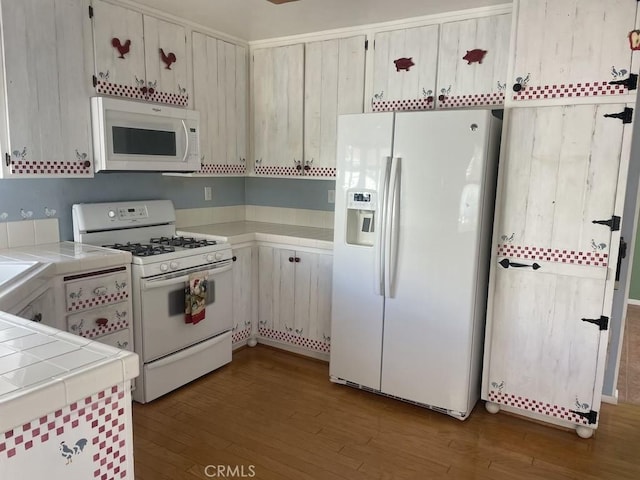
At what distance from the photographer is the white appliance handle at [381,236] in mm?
2846

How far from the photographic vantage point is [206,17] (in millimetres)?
3328

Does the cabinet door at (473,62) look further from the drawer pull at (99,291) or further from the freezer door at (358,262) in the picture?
the drawer pull at (99,291)

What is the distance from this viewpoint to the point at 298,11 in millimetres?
3156

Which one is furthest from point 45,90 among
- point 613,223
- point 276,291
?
point 613,223

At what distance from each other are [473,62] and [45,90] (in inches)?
98.9

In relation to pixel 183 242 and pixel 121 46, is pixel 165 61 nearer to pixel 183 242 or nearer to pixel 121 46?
pixel 121 46

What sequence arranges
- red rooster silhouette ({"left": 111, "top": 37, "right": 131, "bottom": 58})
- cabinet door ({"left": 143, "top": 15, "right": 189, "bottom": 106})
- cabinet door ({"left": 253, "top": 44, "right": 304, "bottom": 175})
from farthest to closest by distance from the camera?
cabinet door ({"left": 253, "top": 44, "right": 304, "bottom": 175})
cabinet door ({"left": 143, "top": 15, "right": 189, "bottom": 106})
red rooster silhouette ({"left": 111, "top": 37, "right": 131, "bottom": 58})

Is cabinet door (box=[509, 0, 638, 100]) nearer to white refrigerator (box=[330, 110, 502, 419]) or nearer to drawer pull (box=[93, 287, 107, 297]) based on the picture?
white refrigerator (box=[330, 110, 502, 419])

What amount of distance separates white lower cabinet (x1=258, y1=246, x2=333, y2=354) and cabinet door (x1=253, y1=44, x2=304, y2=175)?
0.74 metres

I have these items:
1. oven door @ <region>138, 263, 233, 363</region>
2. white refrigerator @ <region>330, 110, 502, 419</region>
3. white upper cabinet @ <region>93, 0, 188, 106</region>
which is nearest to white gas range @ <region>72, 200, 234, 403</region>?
oven door @ <region>138, 263, 233, 363</region>

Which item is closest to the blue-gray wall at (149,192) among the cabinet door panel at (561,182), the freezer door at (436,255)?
the freezer door at (436,255)

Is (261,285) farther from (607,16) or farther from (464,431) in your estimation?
(607,16)

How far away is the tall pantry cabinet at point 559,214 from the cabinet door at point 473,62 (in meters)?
0.33

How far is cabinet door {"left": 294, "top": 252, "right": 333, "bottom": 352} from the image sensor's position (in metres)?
3.49
